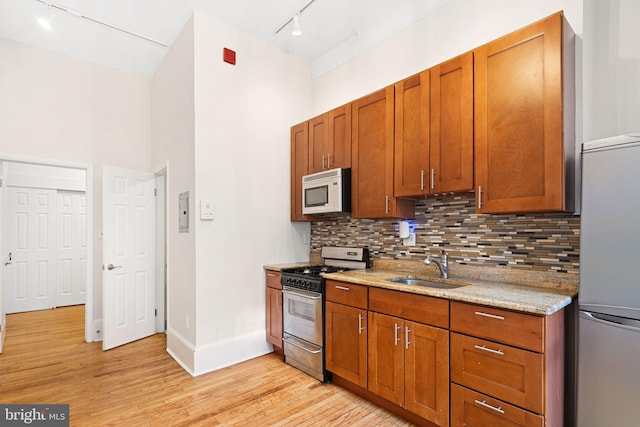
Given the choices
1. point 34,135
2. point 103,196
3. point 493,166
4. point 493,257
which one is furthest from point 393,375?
point 34,135

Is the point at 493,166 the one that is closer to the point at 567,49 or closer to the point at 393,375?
the point at 567,49

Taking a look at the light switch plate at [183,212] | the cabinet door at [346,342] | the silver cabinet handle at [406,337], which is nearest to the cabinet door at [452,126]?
the silver cabinet handle at [406,337]

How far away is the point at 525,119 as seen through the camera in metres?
2.01

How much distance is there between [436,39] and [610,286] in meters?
2.28

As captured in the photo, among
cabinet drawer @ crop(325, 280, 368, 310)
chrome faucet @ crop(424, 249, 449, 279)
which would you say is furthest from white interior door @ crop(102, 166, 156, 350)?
chrome faucet @ crop(424, 249, 449, 279)

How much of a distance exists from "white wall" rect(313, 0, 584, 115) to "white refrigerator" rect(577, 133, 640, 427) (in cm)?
103

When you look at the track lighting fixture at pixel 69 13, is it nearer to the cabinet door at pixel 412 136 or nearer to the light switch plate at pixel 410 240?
the cabinet door at pixel 412 136

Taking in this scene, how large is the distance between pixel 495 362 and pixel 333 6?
3120 mm

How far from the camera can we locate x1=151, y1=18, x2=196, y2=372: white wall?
3156 mm

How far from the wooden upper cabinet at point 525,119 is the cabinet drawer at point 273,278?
2035 millimetres

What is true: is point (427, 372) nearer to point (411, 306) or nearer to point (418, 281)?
point (411, 306)

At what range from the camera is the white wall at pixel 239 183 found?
10.3 ft

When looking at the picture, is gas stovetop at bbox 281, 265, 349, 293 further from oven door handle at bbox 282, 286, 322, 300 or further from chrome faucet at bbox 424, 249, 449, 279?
chrome faucet at bbox 424, 249, 449, 279

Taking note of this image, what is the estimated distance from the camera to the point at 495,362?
69.5 inches
